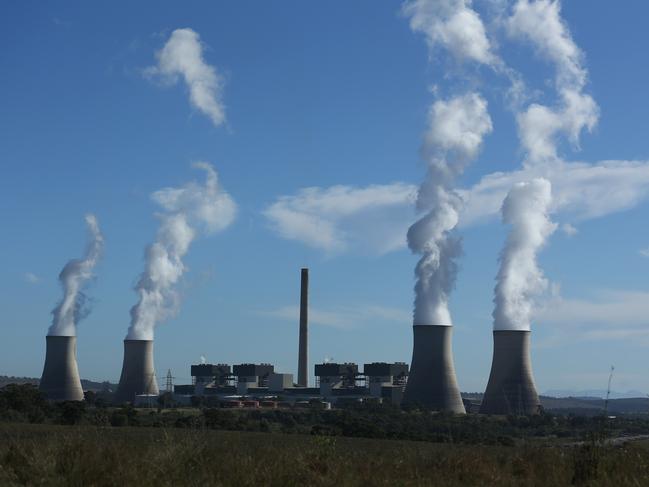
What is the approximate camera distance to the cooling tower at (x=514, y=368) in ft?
213

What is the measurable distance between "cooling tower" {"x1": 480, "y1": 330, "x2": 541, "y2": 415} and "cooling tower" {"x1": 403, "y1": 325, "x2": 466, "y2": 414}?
3516mm

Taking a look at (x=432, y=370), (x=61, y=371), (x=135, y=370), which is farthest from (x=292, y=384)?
(x=432, y=370)

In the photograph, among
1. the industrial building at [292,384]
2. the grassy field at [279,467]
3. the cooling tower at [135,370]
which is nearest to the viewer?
the grassy field at [279,467]

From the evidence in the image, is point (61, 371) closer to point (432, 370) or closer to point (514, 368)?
point (432, 370)

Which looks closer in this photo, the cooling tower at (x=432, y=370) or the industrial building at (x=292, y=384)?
the cooling tower at (x=432, y=370)

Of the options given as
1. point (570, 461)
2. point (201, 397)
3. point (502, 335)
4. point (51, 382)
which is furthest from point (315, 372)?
point (570, 461)

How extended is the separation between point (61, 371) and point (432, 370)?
34.9 metres

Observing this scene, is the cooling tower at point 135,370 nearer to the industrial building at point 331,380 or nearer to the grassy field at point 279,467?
the industrial building at point 331,380

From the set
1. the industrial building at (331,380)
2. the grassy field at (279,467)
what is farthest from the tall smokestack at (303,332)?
the grassy field at (279,467)

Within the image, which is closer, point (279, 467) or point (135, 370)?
point (279, 467)

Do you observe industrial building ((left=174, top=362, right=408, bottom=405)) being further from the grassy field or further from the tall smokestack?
the grassy field

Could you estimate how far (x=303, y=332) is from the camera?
107188 millimetres

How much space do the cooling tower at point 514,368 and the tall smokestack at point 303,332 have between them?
40482mm

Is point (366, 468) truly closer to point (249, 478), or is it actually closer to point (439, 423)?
point (249, 478)
